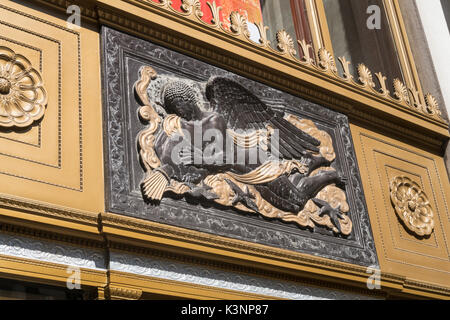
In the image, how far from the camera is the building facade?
3.74 metres

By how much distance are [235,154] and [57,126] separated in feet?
4.19

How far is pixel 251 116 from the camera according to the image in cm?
495

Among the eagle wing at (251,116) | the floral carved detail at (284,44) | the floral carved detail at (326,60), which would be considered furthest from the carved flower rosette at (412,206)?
the floral carved detail at (284,44)

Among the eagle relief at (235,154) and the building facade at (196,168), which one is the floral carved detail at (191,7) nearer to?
the building facade at (196,168)

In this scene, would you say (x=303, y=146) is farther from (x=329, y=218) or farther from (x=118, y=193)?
(x=118, y=193)

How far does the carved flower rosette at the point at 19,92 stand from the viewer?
374 cm

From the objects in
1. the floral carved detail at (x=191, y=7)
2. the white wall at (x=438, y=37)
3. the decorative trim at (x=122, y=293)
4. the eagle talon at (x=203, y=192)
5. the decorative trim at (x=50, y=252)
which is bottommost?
the decorative trim at (x=122, y=293)

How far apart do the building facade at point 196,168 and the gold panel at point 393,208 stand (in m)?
0.02

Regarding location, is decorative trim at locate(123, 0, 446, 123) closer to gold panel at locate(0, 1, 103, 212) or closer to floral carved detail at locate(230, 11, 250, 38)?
floral carved detail at locate(230, 11, 250, 38)

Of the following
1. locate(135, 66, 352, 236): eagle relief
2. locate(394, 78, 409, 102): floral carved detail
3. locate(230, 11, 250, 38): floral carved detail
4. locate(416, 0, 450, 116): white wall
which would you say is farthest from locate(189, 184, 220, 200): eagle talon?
locate(416, 0, 450, 116): white wall

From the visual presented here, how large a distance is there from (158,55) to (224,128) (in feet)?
2.16

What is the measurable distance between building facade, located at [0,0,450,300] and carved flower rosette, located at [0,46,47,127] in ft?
0.03

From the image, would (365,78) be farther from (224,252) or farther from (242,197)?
(224,252)

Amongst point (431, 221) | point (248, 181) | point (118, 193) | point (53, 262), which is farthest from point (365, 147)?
point (53, 262)
